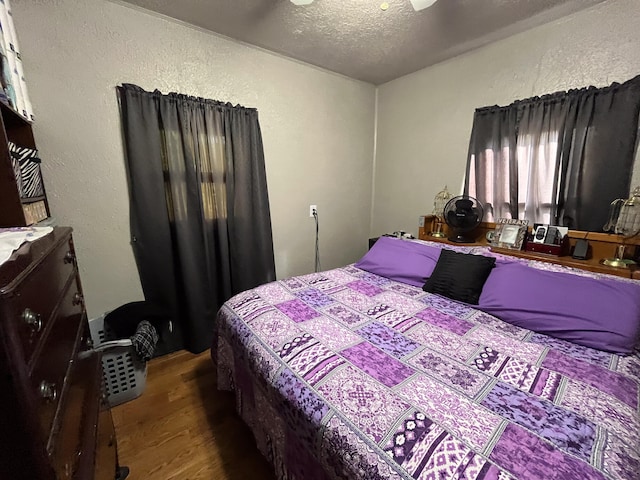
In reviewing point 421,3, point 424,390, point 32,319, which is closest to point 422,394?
point 424,390

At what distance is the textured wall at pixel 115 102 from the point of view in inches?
64.3

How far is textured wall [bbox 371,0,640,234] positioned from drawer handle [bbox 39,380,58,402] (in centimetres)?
280

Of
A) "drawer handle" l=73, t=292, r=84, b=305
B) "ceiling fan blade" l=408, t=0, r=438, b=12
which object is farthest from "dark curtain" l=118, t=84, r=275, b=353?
"ceiling fan blade" l=408, t=0, r=438, b=12

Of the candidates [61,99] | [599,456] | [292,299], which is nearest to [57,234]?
[292,299]

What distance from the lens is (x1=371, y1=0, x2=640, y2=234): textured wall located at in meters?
1.71

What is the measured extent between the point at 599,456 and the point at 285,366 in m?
0.96

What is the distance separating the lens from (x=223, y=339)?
162 centimetres

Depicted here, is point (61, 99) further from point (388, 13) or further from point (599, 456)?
point (599, 456)

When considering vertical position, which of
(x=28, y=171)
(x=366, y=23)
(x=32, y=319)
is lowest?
(x=32, y=319)

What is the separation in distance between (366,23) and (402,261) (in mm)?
1701

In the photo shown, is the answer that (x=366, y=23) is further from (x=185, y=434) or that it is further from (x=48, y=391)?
(x=185, y=434)

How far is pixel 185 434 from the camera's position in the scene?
150 cm

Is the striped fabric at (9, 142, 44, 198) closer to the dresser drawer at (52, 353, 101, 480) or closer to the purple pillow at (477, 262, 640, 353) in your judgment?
the dresser drawer at (52, 353, 101, 480)

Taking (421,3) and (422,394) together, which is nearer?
(422,394)
